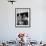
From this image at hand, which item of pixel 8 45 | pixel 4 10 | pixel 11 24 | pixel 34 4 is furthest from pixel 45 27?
pixel 8 45

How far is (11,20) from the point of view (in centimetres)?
543

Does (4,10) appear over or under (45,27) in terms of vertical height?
over

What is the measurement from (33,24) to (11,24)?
34.5 inches

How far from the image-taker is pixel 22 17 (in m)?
5.46

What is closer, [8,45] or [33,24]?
[8,45]

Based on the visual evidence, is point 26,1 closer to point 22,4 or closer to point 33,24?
point 22,4

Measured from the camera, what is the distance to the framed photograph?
5414mm

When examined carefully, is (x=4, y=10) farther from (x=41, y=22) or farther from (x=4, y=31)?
(x=41, y=22)

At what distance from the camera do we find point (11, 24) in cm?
543

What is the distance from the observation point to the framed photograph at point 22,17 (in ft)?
17.8

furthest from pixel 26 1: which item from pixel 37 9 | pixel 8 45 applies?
pixel 8 45

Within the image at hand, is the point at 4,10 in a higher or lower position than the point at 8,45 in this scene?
higher

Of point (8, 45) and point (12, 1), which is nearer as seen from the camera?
point (8, 45)

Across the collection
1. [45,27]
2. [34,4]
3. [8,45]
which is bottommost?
[8,45]
